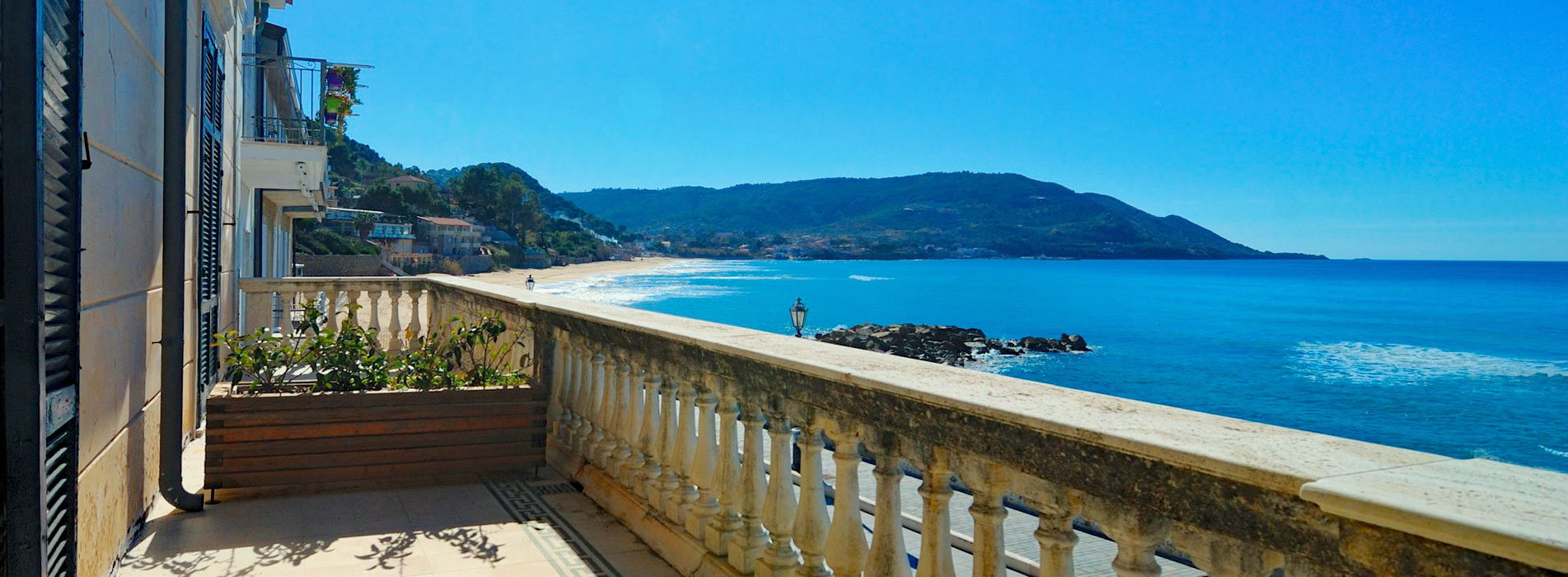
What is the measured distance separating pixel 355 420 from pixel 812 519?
2.96 meters

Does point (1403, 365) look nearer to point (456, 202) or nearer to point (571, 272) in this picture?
point (571, 272)

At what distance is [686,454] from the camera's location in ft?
12.2

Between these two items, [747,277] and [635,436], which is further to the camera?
[747,277]

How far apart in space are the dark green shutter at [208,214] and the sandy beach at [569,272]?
56.3 meters

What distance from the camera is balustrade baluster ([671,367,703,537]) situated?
12.0ft

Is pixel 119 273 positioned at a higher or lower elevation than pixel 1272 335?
higher

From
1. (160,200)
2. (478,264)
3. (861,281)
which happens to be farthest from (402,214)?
(160,200)

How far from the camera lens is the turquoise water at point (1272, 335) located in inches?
1673

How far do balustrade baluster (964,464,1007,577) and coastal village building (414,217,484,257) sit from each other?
309ft

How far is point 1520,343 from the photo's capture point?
231 ft

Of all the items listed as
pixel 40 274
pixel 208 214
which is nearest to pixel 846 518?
pixel 40 274

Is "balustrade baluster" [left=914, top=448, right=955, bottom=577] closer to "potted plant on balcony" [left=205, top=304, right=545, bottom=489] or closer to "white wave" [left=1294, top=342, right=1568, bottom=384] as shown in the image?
"potted plant on balcony" [left=205, top=304, right=545, bottom=489]

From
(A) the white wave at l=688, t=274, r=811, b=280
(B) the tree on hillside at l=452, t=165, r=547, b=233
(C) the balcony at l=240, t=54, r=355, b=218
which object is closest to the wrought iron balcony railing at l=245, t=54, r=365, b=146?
(C) the balcony at l=240, t=54, r=355, b=218

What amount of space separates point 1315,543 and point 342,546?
385 centimetres
